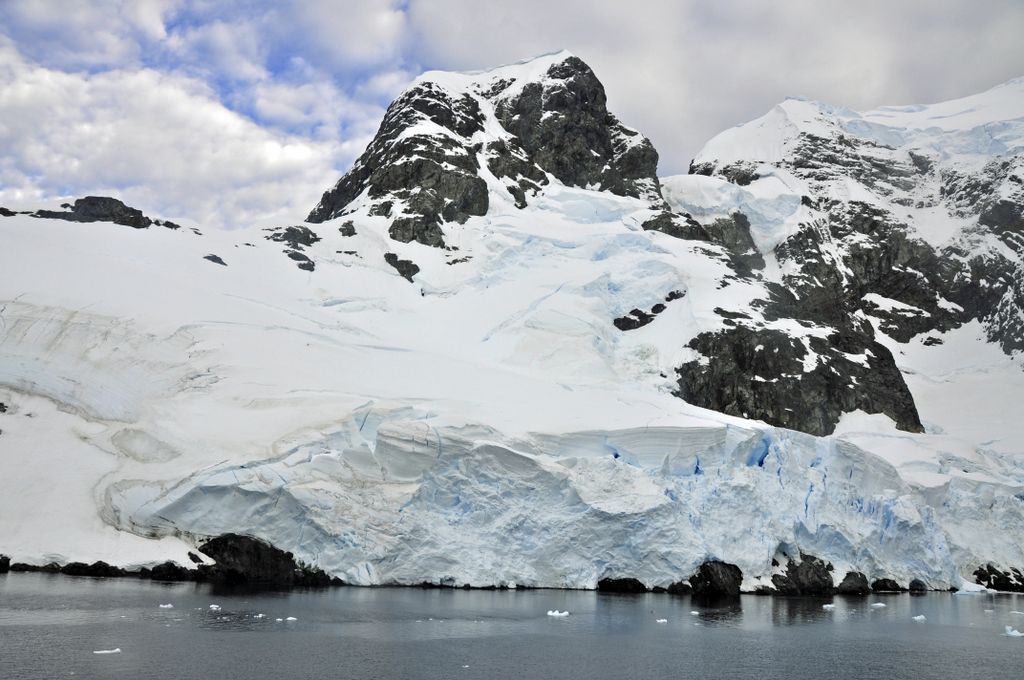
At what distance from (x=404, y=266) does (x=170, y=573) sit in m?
38.3

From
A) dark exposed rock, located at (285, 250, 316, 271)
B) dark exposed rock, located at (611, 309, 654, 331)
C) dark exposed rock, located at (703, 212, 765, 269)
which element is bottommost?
dark exposed rock, located at (611, 309, 654, 331)

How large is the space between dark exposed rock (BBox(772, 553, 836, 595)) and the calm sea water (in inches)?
167

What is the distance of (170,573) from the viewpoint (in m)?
28.1

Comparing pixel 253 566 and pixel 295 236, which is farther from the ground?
pixel 295 236

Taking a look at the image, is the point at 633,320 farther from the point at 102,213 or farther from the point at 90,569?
the point at 90,569

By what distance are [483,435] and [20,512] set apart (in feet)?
51.2

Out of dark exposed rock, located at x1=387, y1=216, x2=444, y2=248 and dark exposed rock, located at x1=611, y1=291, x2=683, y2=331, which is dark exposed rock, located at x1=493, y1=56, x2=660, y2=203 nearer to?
dark exposed rock, located at x1=387, y1=216, x2=444, y2=248

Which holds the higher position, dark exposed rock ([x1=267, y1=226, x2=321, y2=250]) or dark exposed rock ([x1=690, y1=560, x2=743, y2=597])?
dark exposed rock ([x1=267, y1=226, x2=321, y2=250])

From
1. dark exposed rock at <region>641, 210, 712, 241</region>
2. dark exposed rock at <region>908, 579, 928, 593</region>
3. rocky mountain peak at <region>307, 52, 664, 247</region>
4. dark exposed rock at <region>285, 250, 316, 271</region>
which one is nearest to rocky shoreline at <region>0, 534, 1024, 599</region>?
dark exposed rock at <region>908, 579, 928, 593</region>

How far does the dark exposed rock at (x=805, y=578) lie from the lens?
3375cm

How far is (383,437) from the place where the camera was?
31.3 metres

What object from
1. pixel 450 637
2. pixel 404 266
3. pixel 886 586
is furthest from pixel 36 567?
pixel 404 266

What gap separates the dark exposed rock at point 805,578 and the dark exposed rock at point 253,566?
1739 centimetres

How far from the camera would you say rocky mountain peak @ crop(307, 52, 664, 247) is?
73812 millimetres
